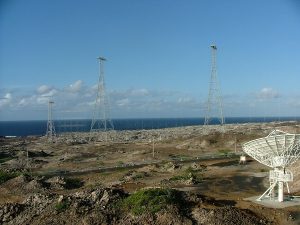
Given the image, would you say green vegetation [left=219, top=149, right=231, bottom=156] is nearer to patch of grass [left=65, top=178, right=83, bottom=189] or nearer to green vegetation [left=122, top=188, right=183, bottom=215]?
patch of grass [left=65, top=178, right=83, bottom=189]

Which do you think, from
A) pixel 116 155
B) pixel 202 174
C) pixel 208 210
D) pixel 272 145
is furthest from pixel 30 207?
pixel 116 155

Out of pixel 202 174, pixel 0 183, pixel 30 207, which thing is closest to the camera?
pixel 30 207

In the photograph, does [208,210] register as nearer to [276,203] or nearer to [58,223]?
[276,203]

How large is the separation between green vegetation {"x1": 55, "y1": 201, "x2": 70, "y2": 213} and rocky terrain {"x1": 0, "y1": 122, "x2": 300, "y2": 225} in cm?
8

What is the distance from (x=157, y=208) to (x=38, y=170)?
4652cm

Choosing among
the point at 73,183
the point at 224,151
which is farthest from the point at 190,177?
the point at 224,151

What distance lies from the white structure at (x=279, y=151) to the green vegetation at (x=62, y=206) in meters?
17.4

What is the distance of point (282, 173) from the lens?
131ft

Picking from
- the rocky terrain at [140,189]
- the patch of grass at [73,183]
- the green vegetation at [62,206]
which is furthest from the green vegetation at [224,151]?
the green vegetation at [62,206]

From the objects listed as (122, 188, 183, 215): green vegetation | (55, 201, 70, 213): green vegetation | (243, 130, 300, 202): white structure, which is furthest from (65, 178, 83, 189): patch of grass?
(243, 130, 300, 202): white structure

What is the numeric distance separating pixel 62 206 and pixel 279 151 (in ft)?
64.6

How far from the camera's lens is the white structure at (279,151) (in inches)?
1524

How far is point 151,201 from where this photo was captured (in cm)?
3553

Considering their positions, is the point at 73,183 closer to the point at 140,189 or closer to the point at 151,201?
the point at 140,189
